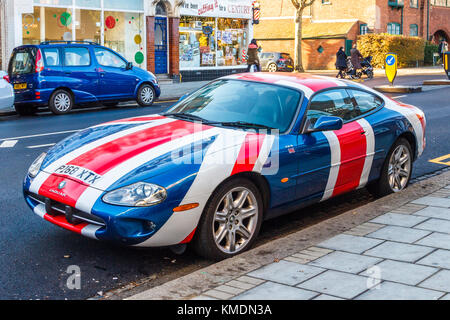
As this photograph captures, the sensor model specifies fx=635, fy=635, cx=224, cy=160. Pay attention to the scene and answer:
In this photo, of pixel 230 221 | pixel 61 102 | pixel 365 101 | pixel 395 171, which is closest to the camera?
pixel 230 221

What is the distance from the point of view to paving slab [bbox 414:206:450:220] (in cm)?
588

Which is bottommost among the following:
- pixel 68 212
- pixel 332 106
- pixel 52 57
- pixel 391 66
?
pixel 68 212

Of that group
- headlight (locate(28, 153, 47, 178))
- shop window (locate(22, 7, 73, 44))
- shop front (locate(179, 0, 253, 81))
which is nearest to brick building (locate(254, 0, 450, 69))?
shop front (locate(179, 0, 253, 81))

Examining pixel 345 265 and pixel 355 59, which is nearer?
pixel 345 265

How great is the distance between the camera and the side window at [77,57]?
16.3 m

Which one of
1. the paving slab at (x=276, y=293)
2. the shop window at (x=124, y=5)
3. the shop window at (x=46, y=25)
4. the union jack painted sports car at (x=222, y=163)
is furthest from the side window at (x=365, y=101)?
the shop window at (x=124, y=5)

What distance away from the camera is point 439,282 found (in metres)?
4.14

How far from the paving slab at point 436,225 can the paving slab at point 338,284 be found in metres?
1.50

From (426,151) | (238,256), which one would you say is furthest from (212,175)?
(426,151)

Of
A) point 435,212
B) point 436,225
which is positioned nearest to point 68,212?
point 436,225

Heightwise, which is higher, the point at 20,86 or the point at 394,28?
the point at 394,28

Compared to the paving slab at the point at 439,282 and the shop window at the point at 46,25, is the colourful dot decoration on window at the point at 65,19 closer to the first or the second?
the shop window at the point at 46,25

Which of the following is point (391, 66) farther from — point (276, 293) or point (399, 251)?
point (276, 293)

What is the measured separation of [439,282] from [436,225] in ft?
5.01
